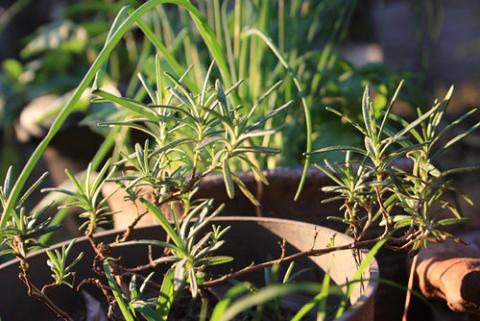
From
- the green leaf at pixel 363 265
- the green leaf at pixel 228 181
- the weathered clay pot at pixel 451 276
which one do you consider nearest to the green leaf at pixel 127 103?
the green leaf at pixel 228 181

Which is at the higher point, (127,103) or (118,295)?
(127,103)

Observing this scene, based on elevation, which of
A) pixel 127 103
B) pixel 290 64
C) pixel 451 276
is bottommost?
pixel 451 276

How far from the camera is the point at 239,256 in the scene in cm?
66

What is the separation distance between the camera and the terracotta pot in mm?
567

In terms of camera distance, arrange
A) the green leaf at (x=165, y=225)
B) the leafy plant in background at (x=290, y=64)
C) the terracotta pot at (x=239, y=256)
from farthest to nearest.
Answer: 1. the leafy plant in background at (x=290, y=64)
2. the terracotta pot at (x=239, y=256)
3. the green leaf at (x=165, y=225)

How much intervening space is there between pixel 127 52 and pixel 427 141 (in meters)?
1.61

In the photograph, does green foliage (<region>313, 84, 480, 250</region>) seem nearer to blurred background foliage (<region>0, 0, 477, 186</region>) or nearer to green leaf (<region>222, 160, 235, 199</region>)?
green leaf (<region>222, 160, 235, 199</region>)

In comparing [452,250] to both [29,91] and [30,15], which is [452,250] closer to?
[29,91]

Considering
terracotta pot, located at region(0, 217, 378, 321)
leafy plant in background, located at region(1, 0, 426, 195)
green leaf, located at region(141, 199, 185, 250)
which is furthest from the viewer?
leafy plant in background, located at region(1, 0, 426, 195)

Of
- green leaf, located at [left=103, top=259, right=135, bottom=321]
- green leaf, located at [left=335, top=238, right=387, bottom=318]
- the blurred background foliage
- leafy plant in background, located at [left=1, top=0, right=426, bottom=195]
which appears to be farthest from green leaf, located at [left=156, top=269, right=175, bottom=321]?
leafy plant in background, located at [left=1, top=0, right=426, bottom=195]

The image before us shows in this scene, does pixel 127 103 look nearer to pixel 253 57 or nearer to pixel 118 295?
pixel 118 295

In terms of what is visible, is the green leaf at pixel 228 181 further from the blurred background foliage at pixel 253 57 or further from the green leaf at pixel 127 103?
the blurred background foliage at pixel 253 57

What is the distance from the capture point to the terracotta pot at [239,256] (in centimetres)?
57

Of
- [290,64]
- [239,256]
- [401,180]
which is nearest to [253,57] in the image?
[290,64]
